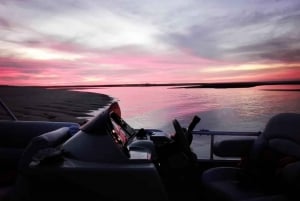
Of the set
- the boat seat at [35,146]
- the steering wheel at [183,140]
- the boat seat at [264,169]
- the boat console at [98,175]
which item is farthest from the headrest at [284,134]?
the boat seat at [35,146]

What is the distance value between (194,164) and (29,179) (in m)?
1.19

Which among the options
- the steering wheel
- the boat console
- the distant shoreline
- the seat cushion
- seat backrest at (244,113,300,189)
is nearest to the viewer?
the boat console

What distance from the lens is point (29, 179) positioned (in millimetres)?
2148

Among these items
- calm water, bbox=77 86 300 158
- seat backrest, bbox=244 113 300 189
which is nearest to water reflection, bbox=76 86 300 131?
calm water, bbox=77 86 300 158

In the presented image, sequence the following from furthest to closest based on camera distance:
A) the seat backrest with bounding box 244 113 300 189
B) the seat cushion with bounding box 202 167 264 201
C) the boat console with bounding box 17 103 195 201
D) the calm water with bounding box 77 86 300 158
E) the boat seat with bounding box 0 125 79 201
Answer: the calm water with bounding box 77 86 300 158
the seat backrest with bounding box 244 113 300 189
the seat cushion with bounding box 202 167 264 201
the boat seat with bounding box 0 125 79 201
the boat console with bounding box 17 103 195 201

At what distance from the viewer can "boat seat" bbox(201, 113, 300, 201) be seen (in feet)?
9.70

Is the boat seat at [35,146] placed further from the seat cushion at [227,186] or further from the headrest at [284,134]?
the headrest at [284,134]

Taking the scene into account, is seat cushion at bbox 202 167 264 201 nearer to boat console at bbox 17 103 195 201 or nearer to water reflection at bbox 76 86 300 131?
boat console at bbox 17 103 195 201

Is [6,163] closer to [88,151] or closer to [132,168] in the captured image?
[88,151]

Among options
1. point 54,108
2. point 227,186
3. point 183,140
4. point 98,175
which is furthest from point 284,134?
point 54,108

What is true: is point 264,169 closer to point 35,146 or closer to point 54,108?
point 35,146

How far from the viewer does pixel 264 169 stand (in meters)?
3.30

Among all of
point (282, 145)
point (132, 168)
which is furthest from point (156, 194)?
point (282, 145)

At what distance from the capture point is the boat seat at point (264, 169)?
9.70 ft
